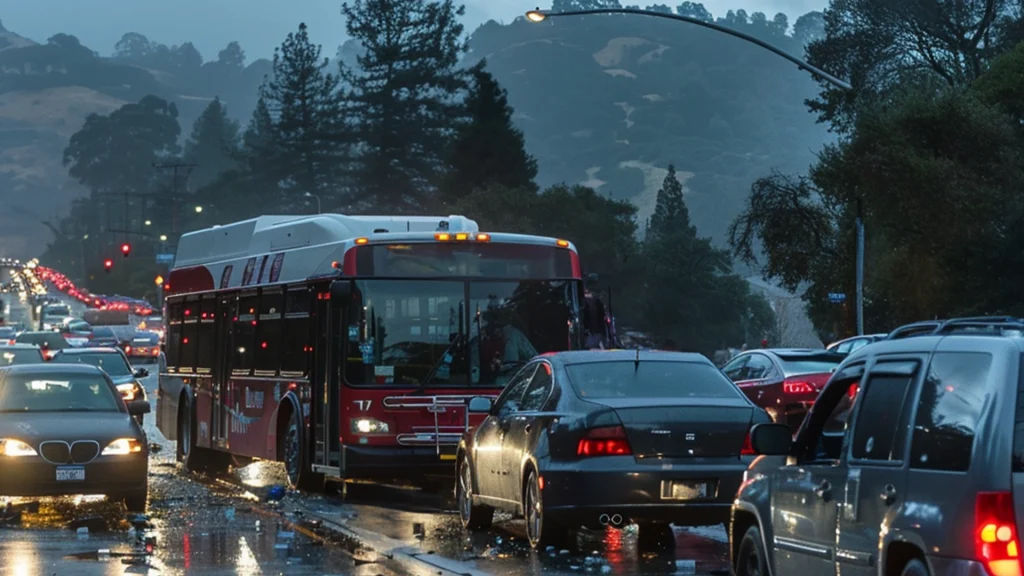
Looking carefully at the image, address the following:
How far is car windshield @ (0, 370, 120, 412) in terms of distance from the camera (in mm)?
18391

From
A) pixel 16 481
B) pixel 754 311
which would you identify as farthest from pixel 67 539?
pixel 754 311

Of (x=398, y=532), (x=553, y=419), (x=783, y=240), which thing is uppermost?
(x=783, y=240)

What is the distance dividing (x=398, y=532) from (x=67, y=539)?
2789 mm

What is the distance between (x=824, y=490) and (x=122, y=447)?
35.1ft

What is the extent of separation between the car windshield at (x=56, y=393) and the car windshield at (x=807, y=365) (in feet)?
32.4

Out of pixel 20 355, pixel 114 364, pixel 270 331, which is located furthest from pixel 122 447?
pixel 114 364

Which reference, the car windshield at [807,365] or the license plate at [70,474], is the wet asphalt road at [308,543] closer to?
the license plate at [70,474]

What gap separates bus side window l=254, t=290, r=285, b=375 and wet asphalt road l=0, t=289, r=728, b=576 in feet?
6.21

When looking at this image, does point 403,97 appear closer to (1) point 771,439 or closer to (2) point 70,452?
(2) point 70,452

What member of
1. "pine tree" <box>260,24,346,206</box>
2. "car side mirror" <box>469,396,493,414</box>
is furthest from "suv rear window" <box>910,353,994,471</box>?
"pine tree" <box>260,24,346,206</box>

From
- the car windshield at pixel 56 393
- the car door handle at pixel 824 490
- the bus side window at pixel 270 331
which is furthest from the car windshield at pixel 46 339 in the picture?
the car door handle at pixel 824 490

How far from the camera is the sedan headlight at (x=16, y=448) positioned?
55.2 feet

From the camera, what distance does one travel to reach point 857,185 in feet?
145

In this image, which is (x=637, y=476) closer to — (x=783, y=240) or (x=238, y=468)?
(x=238, y=468)
